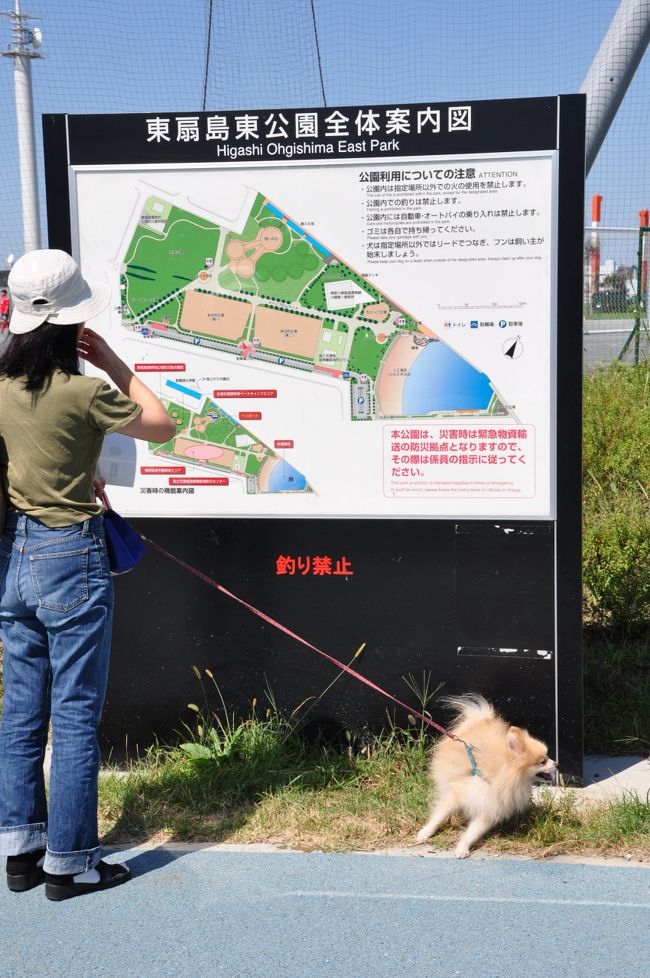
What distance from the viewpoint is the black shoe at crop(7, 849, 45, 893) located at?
3.16 metres

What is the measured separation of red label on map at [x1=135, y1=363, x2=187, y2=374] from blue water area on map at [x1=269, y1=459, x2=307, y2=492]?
58 centimetres

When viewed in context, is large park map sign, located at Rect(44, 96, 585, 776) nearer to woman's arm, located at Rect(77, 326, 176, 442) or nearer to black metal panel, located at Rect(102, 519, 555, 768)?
black metal panel, located at Rect(102, 519, 555, 768)

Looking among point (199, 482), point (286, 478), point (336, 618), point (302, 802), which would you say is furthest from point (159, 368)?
point (302, 802)

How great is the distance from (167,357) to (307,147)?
1031 millimetres

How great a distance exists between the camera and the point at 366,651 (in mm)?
3984

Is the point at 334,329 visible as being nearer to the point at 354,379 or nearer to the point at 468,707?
the point at 354,379

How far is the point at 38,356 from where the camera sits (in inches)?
115

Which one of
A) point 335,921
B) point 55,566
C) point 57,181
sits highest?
point 57,181

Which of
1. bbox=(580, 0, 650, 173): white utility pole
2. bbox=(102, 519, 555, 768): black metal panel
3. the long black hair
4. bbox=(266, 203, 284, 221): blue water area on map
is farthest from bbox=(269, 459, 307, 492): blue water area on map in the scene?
bbox=(580, 0, 650, 173): white utility pole

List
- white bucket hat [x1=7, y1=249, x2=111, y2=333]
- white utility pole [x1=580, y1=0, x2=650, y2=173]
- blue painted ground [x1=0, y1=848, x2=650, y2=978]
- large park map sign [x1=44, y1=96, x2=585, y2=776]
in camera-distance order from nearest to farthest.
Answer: blue painted ground [x1=0, y1=848, x2=650, y2=978] → white bucket hat [x1=7, y1=249, x2=111, y2=333] → large park map sign [x1=44, y1=96, x2=585, y2=776] → white utility pole [x1=580, y1=0, x2=650, y2=173]

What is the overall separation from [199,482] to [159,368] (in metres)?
0.51

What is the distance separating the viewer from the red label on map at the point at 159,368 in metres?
3.95

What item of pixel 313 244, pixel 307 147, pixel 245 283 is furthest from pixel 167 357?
pixel 307 147

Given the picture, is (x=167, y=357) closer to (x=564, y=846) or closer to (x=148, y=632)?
(x=148, y=632)
